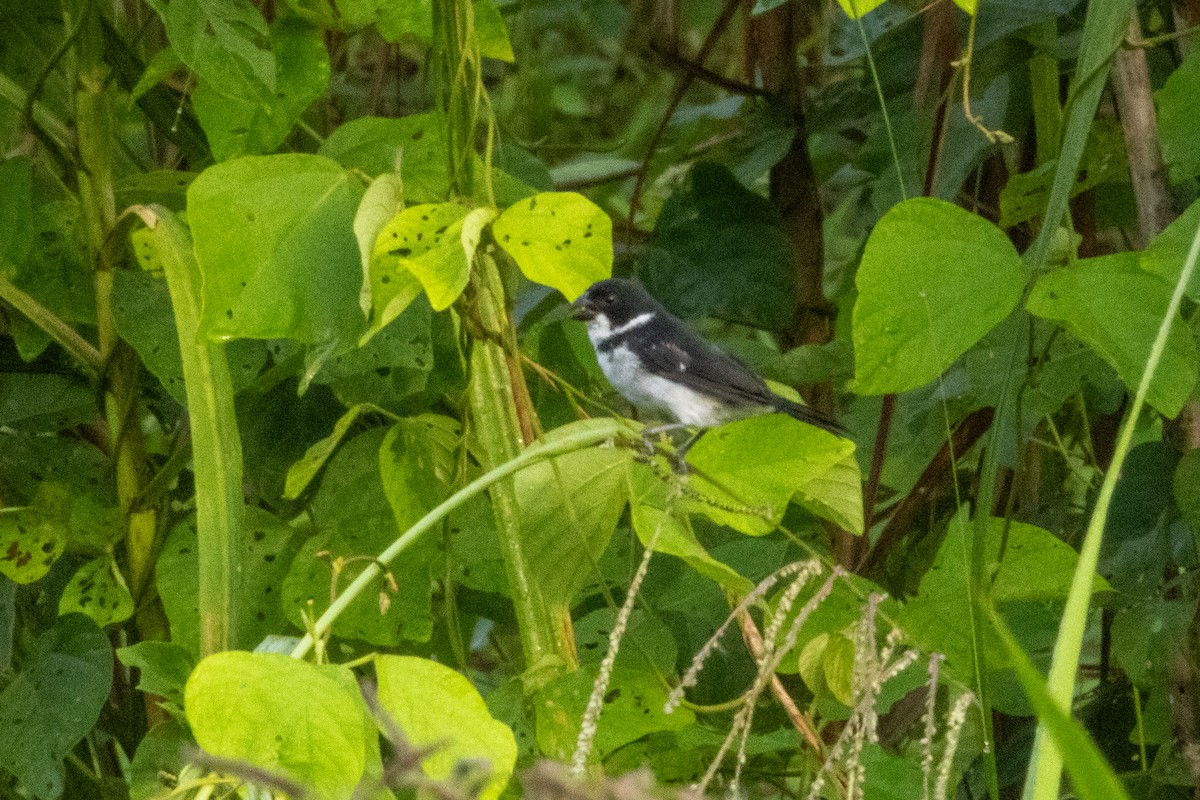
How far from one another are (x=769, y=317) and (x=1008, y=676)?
0.57m

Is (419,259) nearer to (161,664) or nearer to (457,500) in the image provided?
(457,500)

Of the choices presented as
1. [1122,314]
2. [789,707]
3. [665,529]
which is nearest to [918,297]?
[1122,314]

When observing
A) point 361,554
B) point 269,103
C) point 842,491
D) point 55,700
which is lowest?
point 55,700

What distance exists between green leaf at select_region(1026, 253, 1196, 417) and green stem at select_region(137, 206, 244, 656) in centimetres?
69

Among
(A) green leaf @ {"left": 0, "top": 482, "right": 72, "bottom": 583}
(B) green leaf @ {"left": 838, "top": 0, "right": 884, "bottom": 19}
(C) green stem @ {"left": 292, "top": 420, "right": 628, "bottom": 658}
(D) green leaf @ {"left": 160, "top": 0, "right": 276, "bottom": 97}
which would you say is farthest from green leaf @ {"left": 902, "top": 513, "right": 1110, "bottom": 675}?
(A) green leaf @ {"left": 0, "top": 482, "right": 72, "bottom": 583}

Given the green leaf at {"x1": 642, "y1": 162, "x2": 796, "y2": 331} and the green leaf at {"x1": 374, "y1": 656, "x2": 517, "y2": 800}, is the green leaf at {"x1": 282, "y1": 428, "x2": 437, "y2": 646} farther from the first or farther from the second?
the green leaf at {"x1": 642, "y1": 162, "x2": 796, "y2": 331}

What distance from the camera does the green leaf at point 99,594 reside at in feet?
4.78

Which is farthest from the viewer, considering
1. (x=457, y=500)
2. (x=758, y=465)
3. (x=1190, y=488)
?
(x=1190, y=488)

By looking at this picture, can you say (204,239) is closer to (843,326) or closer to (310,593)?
(310,593)

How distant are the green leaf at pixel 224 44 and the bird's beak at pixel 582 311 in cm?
60

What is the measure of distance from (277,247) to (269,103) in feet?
0.69

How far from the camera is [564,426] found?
1127 millimetres

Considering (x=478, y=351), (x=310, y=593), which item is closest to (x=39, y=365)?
(x=310, y=593)

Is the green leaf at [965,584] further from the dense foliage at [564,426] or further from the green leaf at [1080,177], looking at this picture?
the green leaf at [1080,177]
